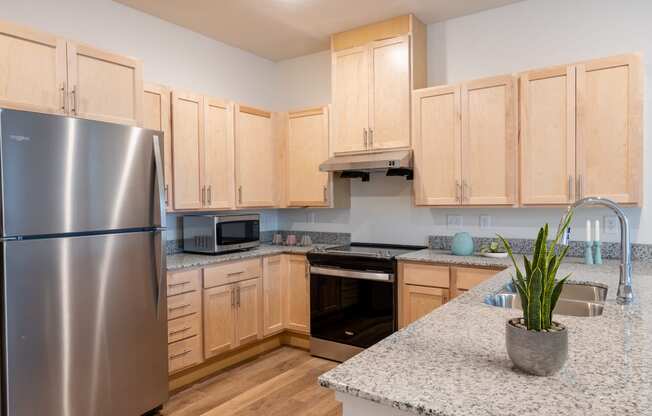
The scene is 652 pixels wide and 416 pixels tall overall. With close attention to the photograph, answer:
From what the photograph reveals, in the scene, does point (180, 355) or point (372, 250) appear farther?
point (372, 250)

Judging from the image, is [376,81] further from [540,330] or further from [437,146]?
[540,330]

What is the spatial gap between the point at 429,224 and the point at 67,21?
314cm

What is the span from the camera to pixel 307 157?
4.07 m

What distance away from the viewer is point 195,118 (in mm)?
3434

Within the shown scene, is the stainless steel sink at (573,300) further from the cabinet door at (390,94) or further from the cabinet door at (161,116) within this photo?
the cabinet door at (161,116)

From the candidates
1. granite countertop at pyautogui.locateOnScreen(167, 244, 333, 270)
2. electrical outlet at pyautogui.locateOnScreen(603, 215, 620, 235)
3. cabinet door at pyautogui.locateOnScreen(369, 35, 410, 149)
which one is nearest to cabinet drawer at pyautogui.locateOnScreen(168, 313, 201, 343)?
granite countertop at pyautogui.locateOnScreen(167, 244, 333, 270)

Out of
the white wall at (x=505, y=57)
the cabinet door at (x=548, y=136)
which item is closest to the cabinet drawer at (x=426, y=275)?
the white wall at (x=505, y=57)

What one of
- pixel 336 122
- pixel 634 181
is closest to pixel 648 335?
pixel 634 181

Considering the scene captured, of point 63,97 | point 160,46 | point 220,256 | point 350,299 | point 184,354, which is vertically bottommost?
point 184,354

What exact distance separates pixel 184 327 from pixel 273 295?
3.12ft

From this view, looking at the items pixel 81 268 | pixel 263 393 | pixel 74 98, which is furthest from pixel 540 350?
pixel 74 98

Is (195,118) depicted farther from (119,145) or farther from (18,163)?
(18,163)

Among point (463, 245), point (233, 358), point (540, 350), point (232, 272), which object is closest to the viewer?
point (540, 350)

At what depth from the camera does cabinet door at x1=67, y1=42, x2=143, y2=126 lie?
2494 millimetres
